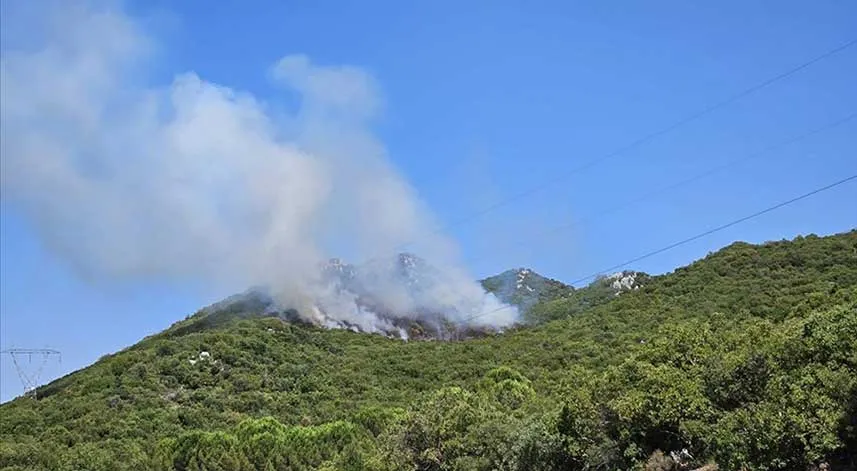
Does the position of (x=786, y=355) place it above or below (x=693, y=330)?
below

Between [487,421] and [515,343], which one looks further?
[515,343]

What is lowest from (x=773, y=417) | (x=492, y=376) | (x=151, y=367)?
(x=773, y=417)

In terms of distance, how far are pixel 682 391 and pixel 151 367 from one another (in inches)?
3072

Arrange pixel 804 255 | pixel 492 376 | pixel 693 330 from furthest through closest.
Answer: pixel 804 255 → pixel 492 376 → pixel 693 330

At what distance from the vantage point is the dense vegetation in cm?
2709

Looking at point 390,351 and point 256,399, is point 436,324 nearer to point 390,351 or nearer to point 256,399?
point 390,351

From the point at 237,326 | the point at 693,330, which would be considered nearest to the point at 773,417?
the point at 693,330

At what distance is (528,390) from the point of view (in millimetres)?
64562

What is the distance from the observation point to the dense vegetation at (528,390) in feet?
88.9

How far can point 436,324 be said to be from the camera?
128 m

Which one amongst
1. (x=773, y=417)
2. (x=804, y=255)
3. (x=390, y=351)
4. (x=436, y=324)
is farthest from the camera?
(x=436, y=324)

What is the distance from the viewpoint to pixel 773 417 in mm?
24406

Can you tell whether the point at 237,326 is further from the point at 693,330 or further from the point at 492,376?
the point at 693,330

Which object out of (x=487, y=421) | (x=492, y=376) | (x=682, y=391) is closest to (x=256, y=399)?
(x=492, y=376)
